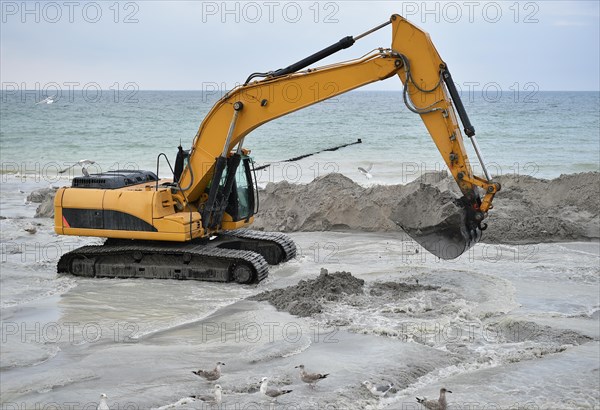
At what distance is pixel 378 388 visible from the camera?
678 centimetres

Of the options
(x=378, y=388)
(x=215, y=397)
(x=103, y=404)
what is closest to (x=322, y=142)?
(x=378, y=388)

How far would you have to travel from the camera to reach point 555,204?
14.6m

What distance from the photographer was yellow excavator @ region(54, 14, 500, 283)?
9.55 meters

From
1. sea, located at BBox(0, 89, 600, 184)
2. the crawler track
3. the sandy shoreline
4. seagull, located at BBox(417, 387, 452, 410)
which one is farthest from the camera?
sea, located at BBox(0, 89, 600, 184)

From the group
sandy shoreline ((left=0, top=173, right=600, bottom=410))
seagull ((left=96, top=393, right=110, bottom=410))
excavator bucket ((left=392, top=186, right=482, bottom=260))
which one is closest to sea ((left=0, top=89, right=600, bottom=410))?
sandy shoreline ((left=0, top=173, right=600, bottom=410))

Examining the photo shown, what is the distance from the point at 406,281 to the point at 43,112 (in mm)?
60356

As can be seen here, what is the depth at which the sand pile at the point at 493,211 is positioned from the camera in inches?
522

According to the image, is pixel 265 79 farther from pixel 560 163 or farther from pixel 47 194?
pixel 560 163

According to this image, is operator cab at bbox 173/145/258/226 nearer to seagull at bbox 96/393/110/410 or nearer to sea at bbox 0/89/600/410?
sea at bbox 0/89/600/410

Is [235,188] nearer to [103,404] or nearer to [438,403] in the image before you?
→ [103,404]

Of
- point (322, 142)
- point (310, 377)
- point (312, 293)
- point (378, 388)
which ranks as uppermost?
point (322, 142)

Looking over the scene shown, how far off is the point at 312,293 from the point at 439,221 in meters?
1.72

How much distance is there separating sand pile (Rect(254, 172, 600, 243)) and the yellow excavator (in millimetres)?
2524

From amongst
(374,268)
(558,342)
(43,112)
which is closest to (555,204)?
(374,268)
